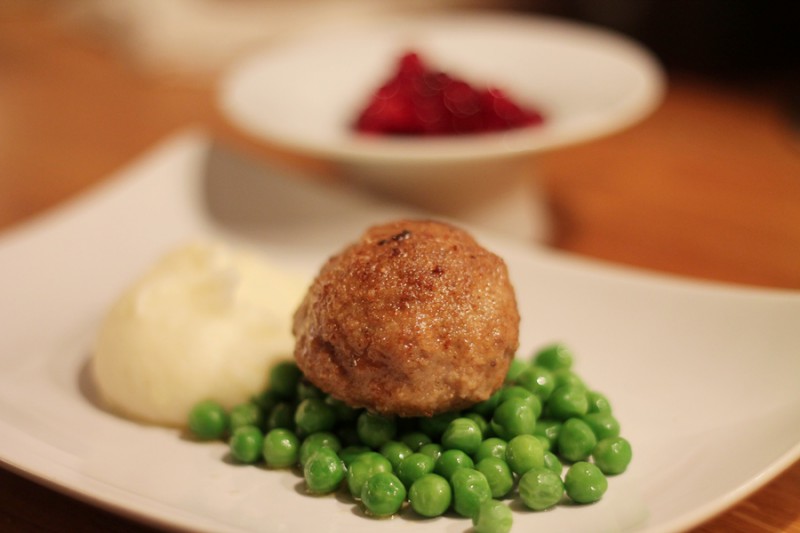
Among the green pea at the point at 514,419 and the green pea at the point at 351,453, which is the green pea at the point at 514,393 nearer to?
the green pea at the point at 514,419

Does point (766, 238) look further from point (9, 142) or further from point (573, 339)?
point (9, 142)

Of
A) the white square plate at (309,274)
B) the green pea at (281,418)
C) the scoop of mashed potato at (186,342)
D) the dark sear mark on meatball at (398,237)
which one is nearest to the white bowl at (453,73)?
the white square plate at (309,274)

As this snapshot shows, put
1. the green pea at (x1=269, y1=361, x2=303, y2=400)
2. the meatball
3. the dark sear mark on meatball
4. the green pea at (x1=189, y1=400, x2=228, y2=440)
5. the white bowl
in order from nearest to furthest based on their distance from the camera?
the meatball
the dark sear mark on meatball
the green pea at (x1=189, y1=400, x2=228, y2=440)
the green pea at (x1=269, y1=361, x2=303, y2=400)
the white bowl

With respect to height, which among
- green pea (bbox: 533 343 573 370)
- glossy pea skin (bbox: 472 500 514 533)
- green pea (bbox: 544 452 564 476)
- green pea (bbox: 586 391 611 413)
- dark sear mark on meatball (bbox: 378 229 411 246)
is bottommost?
green pea (bbox: 533 343 573 370)

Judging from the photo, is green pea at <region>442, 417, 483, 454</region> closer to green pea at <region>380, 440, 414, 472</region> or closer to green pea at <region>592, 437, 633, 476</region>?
green pea at <region>380, 440, 414, 472</region>

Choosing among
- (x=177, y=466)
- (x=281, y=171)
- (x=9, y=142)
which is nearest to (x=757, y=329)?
(x=177, y=466)

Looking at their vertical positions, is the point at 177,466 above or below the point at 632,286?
below

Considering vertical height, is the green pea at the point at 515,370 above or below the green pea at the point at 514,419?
below

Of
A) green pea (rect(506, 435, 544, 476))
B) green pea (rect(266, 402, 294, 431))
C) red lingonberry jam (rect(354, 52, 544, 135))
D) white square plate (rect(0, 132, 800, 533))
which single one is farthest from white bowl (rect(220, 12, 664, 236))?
green pea (rect(506, 435, 544, 476))
